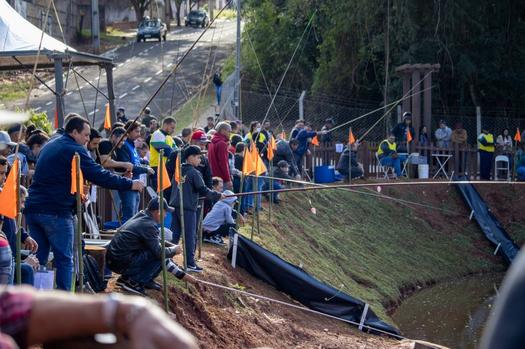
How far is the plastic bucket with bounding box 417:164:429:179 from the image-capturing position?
998 inches

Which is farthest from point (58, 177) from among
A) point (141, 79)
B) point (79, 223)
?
point (141, 79)

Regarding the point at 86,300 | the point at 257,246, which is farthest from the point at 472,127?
the point at 86,300

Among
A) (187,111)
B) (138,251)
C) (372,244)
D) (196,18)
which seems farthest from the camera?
(196,18)

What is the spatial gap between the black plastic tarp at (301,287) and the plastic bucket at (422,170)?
10.9 m

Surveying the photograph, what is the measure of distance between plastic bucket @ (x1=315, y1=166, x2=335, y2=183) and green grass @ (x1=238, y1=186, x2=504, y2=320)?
0.31 meters

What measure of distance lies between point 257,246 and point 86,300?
12.2 m

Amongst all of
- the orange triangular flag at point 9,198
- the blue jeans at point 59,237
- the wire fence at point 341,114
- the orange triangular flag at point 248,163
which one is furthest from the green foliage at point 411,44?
the orange triangular flag at point 9,198

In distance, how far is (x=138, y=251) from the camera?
1024 cm

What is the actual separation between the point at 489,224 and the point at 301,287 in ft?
37.3

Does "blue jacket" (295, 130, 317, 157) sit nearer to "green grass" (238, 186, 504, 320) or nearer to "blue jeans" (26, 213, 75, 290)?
"green grass" (238, 186, 504, 320)

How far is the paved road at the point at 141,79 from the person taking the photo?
36.0m

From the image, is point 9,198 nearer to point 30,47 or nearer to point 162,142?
point 162,142

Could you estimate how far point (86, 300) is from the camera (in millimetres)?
2312

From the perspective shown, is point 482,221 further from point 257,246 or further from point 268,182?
point 257,246
